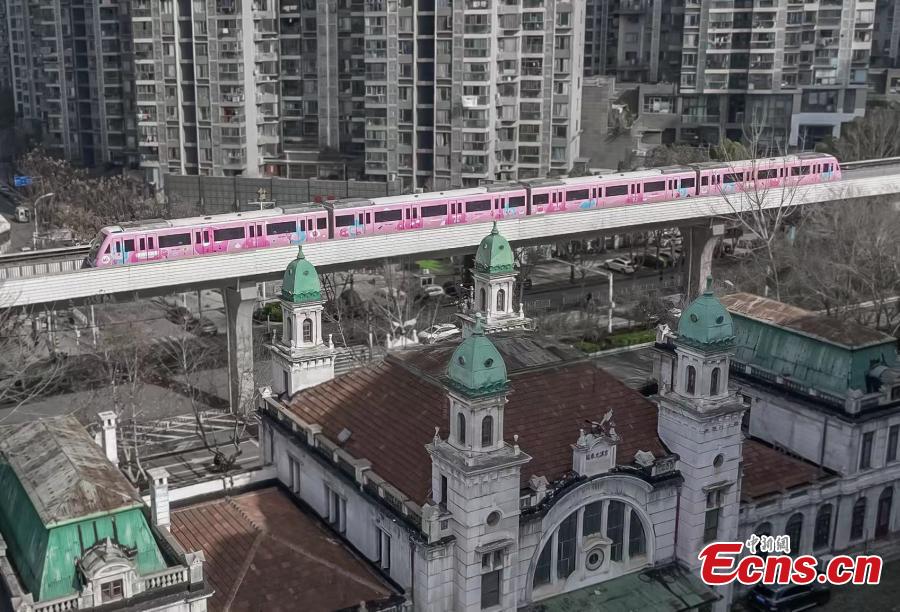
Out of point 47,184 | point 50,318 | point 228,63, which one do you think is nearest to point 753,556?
point 50,318

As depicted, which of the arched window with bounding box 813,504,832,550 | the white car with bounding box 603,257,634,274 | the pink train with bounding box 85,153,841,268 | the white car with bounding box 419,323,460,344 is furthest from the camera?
the white car with bounding box 603,257,634,274

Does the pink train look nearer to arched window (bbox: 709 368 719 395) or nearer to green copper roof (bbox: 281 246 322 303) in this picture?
green copper roof (bbox: 281 246 322 303)

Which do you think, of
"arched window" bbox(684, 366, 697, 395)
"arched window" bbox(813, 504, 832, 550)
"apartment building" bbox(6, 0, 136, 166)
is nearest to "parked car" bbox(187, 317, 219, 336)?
"arched window" bbox(684, 366, 697, 395)

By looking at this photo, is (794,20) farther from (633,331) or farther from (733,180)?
(633,331)

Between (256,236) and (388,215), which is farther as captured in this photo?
(388,215)

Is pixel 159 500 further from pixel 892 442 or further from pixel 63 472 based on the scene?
pixel 892 442

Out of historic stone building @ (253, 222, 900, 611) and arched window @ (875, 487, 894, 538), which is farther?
arched window @ (875, 487, 894, 538)

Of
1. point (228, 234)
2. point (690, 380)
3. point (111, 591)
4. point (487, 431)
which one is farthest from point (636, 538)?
point (228, 234)
